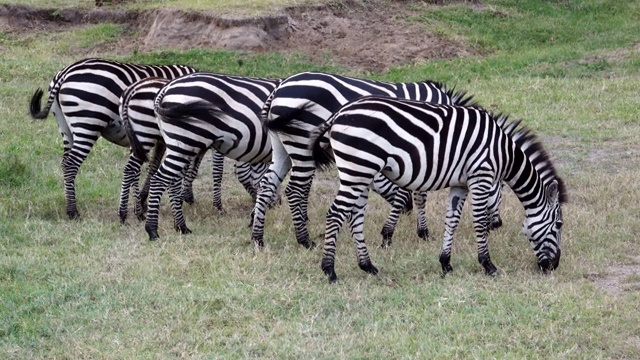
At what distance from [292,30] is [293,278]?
40.6 ft

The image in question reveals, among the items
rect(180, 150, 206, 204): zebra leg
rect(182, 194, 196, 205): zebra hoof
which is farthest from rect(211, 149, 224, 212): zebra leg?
rect(182, 194, 196, 205): zebra hoof

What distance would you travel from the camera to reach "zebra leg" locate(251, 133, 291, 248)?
9.05 meters

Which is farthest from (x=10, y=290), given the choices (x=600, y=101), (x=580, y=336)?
(x=600, y=101)

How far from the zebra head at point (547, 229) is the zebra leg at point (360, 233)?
1554 mm

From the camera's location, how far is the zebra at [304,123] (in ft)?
28.2

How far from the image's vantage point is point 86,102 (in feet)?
32.8

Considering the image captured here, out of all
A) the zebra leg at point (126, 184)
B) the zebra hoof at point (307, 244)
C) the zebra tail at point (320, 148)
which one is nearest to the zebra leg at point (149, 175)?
the zebra leg at point (126, 184)

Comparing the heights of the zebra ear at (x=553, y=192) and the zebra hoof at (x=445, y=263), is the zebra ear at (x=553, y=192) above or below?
above

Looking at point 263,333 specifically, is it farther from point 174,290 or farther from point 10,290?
point 10,290

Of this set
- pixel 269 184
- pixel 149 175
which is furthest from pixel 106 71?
pixel 269 184

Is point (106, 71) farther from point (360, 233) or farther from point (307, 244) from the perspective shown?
point (360, 233)

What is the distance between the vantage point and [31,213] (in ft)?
33.3

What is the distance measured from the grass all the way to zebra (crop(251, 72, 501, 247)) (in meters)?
0.33

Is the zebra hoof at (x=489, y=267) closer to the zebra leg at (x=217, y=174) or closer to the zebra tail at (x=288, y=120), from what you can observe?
the zebra tail at (x=288, y=120)
